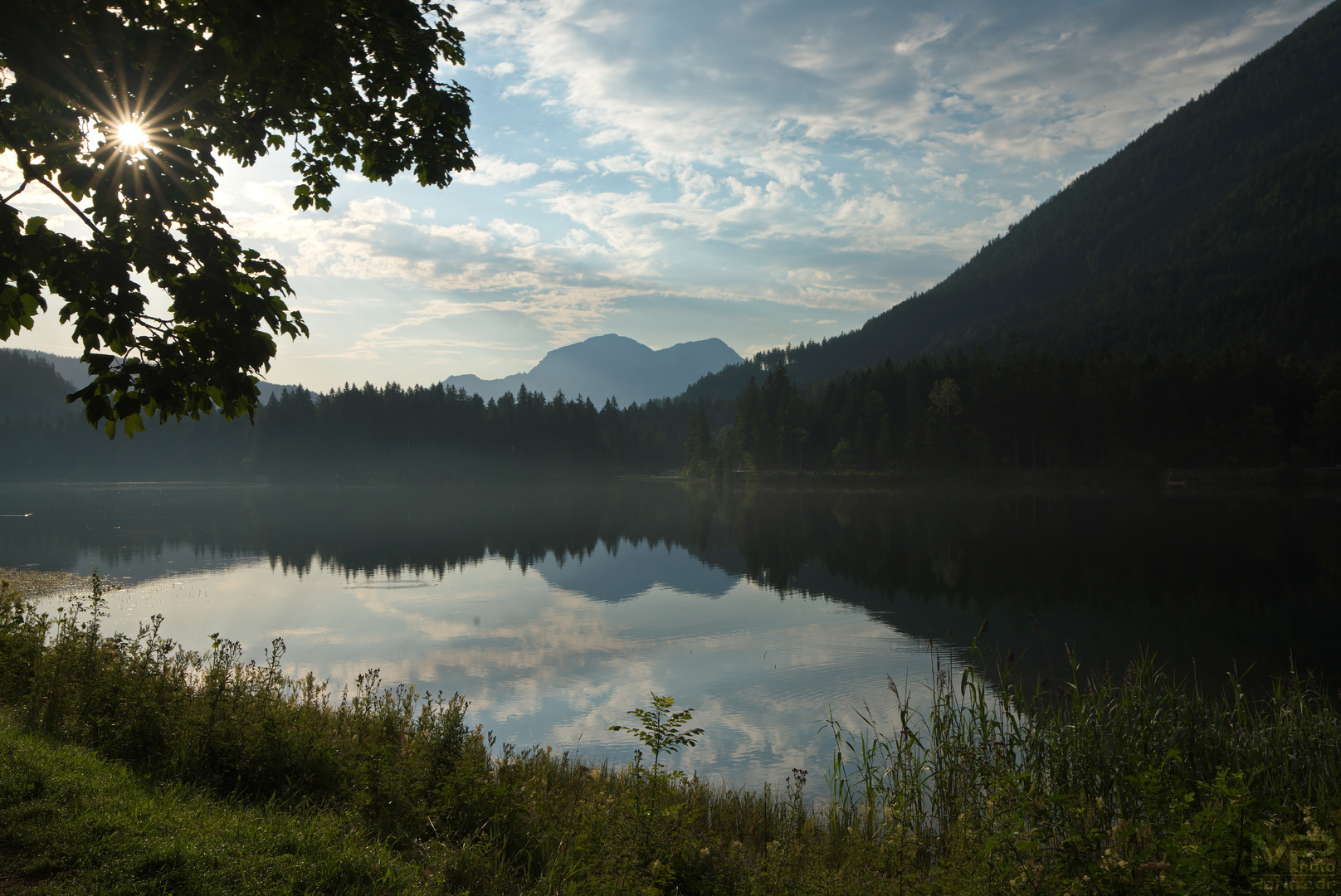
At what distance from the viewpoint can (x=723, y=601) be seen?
28.1 metres

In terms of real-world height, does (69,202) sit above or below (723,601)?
above

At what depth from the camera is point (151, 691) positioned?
31.8 ft

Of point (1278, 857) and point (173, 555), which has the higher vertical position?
point (1278, 857)

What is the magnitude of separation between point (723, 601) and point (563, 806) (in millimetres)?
19169

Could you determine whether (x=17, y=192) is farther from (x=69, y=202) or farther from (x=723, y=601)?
(x=723, y=601)

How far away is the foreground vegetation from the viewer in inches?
216

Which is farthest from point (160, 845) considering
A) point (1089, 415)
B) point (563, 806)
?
point (1089, 415)

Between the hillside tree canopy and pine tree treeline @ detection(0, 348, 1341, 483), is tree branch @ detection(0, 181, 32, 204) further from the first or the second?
pine tree treeline @ detection(0, 348, 1341, 483)

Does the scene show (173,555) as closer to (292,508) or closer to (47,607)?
(47,607)

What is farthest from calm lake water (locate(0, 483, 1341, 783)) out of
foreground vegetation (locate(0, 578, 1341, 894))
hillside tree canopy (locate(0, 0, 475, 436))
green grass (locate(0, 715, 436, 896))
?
hillside tree canopy (locate(0, 0, 475, 436))

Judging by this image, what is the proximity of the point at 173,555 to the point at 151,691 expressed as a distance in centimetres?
3357

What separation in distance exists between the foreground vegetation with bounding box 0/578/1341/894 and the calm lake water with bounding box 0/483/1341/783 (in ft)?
11.4

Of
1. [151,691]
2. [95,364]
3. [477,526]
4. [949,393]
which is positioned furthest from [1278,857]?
[949,393]

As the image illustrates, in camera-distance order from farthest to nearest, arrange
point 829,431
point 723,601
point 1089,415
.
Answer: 1. point 829,431
2. point 1089,415
3. point 723,601
